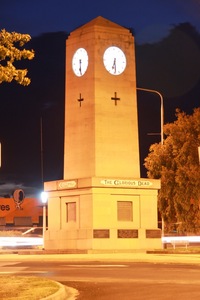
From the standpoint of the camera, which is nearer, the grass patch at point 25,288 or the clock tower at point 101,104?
the grass patch at point 25,288

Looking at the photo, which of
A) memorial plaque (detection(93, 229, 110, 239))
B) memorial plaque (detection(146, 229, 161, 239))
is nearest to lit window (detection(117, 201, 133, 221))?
memorial plaque (detection(93, 229, 110, 239))

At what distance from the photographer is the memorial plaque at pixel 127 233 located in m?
40.5

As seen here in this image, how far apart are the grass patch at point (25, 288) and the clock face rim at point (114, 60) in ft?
74.2

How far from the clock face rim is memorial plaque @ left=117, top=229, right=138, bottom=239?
28.1ft

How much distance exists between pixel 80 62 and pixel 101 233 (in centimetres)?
952

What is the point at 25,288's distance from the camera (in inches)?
708

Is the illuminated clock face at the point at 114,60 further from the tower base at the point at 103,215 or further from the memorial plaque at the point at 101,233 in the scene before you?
the memorial plaque at the point at 101,233

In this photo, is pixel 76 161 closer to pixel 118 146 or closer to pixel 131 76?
pixel 118 146

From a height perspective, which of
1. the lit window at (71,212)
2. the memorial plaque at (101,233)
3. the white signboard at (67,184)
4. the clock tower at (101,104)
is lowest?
the memorial plaque at (101,233)

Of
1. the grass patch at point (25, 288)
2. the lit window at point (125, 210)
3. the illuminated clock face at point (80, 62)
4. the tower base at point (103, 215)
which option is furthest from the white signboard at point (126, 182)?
the grass patch at point (25, 288)

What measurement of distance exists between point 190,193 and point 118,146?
328 inches

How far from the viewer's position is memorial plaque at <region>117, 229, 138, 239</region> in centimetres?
4053

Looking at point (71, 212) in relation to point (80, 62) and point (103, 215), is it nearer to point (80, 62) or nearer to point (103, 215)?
point (103, 215)

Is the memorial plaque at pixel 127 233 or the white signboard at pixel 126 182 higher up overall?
the white signboard at pixel 126 182
